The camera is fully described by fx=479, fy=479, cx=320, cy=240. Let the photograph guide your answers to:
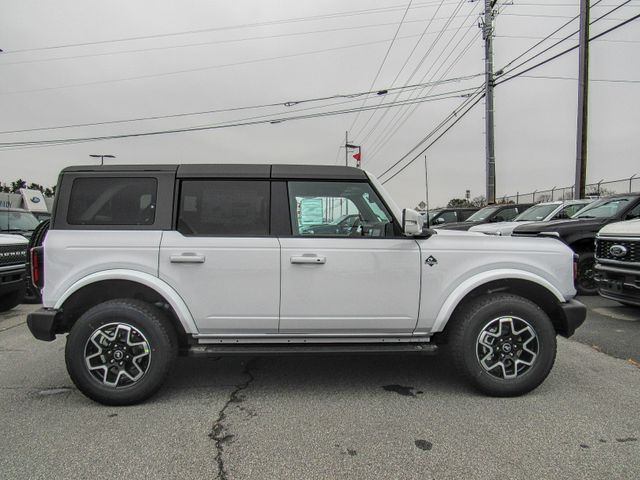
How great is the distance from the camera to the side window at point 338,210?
4020 millimetres

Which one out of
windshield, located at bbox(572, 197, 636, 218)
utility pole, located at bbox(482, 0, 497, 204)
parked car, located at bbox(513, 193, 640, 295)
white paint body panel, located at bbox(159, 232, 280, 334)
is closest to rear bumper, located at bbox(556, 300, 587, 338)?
white paint body panel, located at bbox(159, 232, 280, 334)

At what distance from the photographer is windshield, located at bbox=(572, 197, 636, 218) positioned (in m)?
9.16

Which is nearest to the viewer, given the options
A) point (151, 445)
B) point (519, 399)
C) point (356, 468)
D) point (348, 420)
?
point (356, 468)

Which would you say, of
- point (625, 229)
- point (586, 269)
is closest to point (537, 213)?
point (586, 269)

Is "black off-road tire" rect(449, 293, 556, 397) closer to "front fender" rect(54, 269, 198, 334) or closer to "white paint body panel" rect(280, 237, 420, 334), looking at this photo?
"white paint body panel" rect(280, 237, 420, 334)

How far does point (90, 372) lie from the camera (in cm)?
374

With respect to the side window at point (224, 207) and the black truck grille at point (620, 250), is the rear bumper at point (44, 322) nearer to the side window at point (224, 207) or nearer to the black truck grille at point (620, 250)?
the side window at point (224, 207)

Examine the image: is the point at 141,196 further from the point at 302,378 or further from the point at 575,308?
the point at 575,308

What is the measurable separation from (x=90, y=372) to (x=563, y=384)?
3.99 metres

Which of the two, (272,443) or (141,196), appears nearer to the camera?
(272,443)

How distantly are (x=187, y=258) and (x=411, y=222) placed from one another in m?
1.79

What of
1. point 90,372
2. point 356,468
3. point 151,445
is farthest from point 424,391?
point 90,372

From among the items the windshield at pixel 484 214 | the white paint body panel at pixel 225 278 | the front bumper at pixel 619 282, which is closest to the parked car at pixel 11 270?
the white paint body panel at pixel 225 278

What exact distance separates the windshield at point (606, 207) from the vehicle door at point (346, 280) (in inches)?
281
